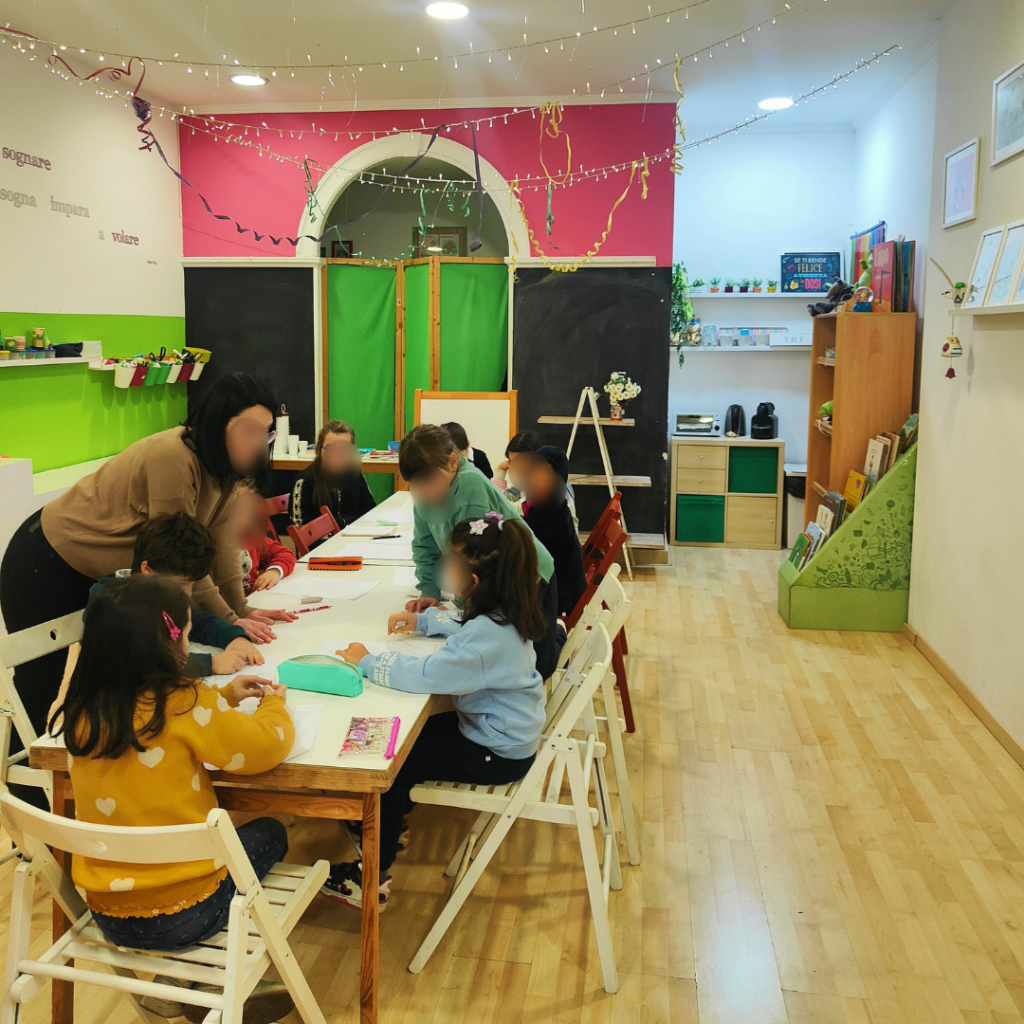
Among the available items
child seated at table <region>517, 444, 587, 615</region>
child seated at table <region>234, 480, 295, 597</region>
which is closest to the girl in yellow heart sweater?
child seated at table <region>234, 480, 295, 597</region>

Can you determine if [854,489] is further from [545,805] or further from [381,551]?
[545,805]

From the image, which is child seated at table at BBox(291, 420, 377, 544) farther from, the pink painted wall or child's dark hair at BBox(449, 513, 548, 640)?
the pink painted wall

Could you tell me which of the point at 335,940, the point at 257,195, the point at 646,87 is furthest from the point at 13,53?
the point at 335,940

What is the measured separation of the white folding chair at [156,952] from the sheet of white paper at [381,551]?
171 cm

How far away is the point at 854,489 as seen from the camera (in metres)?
5.06

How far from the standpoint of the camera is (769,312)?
7.38 meters

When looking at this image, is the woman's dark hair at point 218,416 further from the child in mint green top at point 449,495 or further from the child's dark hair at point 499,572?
the child's dark hair at point 499,572

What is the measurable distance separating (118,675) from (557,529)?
81.3 inches

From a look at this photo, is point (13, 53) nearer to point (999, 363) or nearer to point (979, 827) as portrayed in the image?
point (999, 363)

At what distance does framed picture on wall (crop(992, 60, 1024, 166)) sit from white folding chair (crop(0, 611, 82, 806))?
142 inches

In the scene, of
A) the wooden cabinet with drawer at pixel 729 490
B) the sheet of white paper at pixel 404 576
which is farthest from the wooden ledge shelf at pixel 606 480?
the sheet of white paper at pixel 404 576

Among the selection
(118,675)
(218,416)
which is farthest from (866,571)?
(118,675)

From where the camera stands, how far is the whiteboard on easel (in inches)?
242

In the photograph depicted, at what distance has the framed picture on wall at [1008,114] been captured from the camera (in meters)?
3.58
